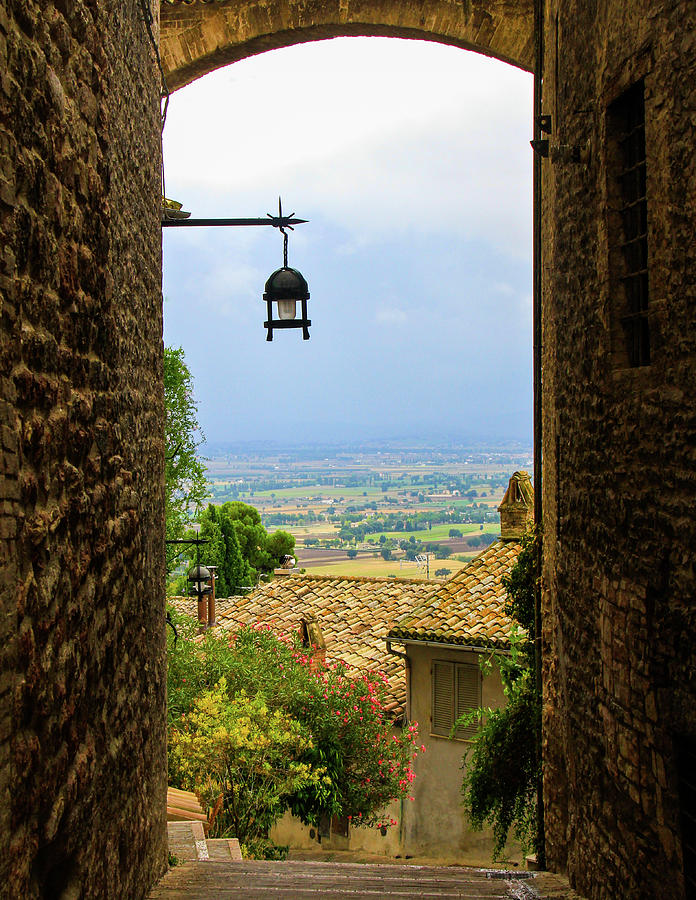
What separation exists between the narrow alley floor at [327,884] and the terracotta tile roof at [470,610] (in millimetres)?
6631

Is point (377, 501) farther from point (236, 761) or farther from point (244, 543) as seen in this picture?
point (236, 761)

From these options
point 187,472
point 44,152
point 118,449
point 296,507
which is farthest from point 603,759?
point 296,507

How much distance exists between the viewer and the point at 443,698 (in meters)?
14.9

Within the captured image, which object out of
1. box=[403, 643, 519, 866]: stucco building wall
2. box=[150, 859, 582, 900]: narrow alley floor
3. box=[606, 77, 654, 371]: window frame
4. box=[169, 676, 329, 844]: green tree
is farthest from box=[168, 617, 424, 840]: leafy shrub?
box=[606, 77, 654, 371]: window frame

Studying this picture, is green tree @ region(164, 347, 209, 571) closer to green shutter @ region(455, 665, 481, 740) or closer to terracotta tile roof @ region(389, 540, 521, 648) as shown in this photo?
terracotta tile roof @ region(389, 540, 521, 648)

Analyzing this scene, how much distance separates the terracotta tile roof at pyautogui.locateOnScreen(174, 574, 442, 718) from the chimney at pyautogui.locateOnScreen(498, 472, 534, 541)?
1953 millimetres

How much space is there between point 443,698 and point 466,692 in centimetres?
41

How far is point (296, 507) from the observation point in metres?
71.4

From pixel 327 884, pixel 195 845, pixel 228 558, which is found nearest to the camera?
pixel 327 884

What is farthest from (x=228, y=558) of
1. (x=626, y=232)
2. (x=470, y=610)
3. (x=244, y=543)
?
(x=626, y=232)

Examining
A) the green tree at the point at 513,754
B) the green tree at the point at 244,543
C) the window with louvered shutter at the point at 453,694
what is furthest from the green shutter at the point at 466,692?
the green tree at the point at 244,543

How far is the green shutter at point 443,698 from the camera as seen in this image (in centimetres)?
1482

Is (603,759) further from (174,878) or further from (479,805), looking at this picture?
(479,805)

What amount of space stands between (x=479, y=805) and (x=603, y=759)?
4059mm
